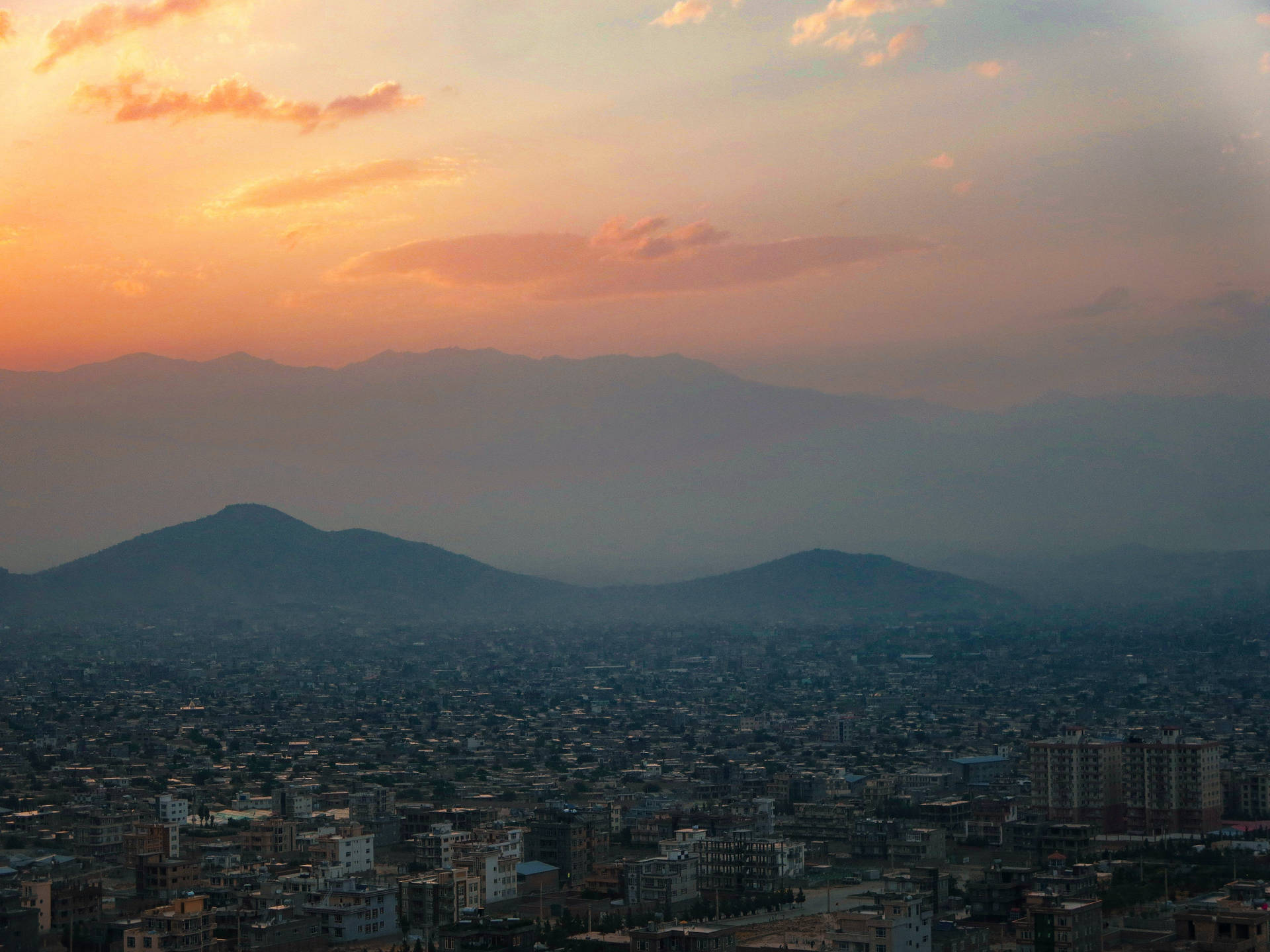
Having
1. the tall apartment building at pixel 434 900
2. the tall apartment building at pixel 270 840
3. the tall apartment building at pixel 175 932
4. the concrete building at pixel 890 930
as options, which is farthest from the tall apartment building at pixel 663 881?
the tall apartment building at pixel 175 932

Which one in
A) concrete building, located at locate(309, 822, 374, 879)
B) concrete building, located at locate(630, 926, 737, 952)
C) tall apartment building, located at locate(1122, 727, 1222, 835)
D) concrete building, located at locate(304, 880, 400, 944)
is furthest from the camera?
tall apartment building, located at locate(1122, 727, 1222, 835)

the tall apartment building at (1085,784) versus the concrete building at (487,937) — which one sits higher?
the tall apartment building at (1085,784)

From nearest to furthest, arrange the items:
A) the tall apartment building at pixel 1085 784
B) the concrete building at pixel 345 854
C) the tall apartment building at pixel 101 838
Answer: the concrete building at pixel 345 854
the tall apartment building at pixel 101 838
the tall apartment building at pixel 1085 784

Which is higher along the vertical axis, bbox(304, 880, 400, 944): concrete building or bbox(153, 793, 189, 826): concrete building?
bbox(153, 793, 189, 826): concrete building

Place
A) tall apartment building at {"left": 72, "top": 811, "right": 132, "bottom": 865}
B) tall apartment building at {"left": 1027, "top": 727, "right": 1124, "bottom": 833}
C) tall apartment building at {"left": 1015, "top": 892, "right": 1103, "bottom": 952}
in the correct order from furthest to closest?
1. tall apartment building at {"left": 1027, "top": 727, "right": 1124, "bottom": 833}
2. tall apartment building at {"left": 72, "top": 811, "right": 132, "bottom": 865}
3. tall apartment building at {"left": 1015, "top": 892, "right": 1103, "bottom": 952}

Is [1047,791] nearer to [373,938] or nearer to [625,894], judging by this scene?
[625,894]

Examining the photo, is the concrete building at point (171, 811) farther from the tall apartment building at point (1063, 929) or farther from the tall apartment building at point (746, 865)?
the tall apartment building at point (1063, 929)

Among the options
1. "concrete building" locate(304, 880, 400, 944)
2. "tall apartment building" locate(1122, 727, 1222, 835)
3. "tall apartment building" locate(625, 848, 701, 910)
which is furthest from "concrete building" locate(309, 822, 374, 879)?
"tall apartment building" locate(1122, 727, 1222, 835)

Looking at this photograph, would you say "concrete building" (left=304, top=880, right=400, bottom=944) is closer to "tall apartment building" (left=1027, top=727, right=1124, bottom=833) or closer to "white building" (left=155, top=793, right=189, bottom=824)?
"white building" (left=155, top=793, right=189, bottom=824)
